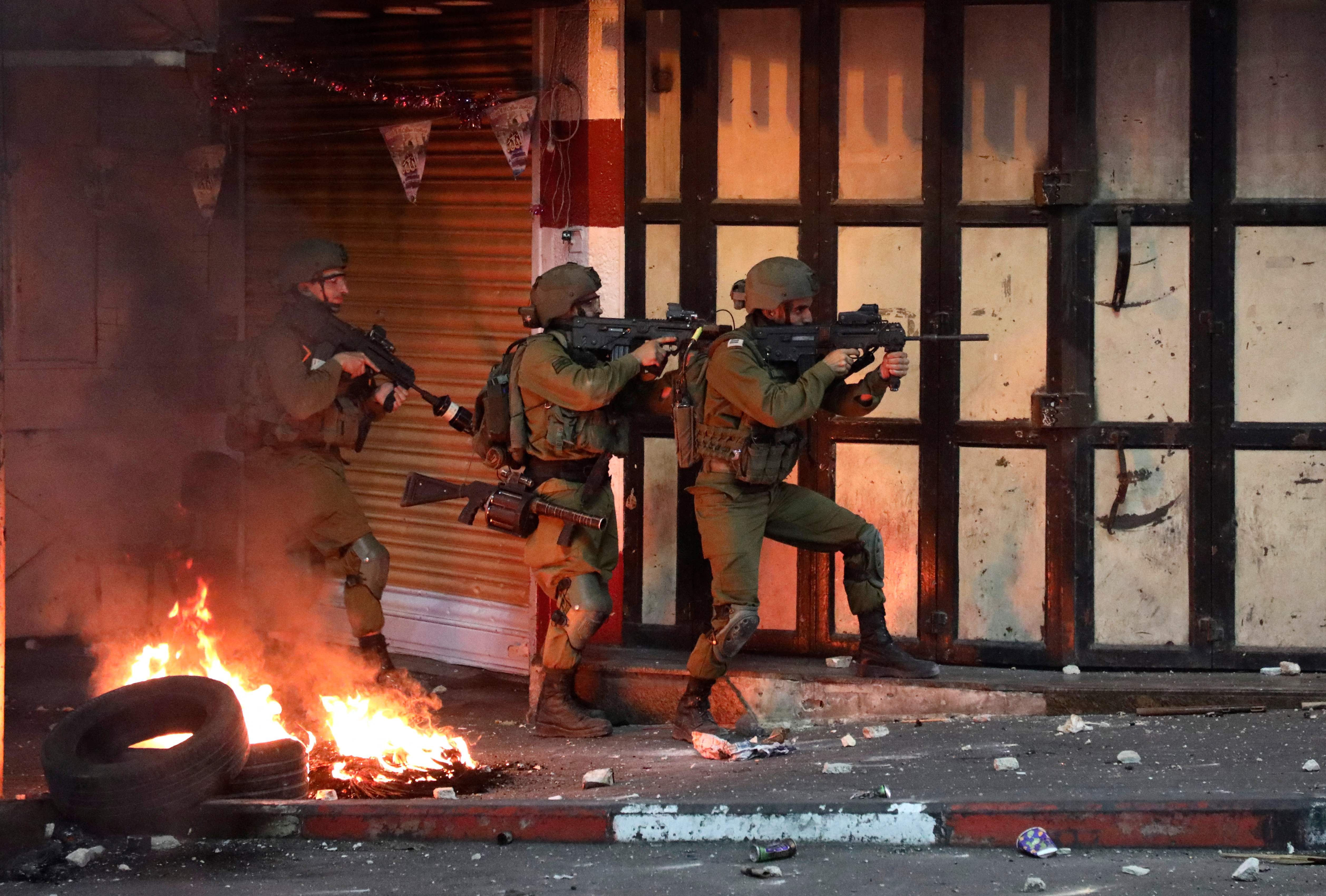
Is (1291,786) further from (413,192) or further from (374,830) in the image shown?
(413,192)

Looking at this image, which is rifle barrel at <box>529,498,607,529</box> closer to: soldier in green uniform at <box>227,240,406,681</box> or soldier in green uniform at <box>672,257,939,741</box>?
soldier in green uniform at <box>672,257,939,741</box>

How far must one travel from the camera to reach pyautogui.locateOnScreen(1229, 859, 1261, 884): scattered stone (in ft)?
17.8

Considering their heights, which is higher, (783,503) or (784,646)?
(783,503)

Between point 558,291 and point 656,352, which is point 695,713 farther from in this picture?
point 558,291

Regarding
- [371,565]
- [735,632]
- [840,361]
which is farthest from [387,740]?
[840,361]

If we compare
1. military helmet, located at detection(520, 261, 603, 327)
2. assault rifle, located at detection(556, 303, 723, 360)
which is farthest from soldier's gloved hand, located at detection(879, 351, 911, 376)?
military helmet, located at detection(520, 261, 603, 327)

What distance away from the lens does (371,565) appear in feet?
26.4

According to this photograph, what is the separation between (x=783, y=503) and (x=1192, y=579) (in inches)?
78.7

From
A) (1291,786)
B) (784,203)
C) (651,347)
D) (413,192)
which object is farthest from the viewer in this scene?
(413,192)

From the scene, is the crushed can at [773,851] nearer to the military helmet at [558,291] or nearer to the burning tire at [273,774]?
the burning tire at [273,774]

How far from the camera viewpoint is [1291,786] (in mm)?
6027

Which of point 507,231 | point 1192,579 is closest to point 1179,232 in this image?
point 1192,579

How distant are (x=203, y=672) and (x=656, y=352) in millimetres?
2857

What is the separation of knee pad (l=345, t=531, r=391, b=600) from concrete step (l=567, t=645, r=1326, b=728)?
0.92 m
